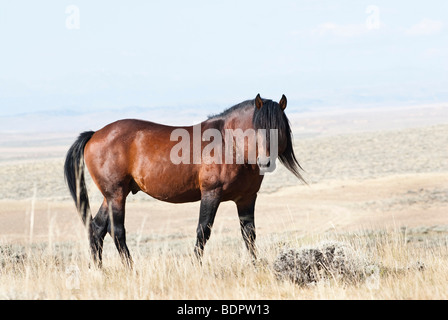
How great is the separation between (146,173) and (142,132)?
530mm

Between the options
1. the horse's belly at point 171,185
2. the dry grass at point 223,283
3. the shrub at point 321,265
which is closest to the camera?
the dry grass at point 223,283

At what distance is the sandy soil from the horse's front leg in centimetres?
320

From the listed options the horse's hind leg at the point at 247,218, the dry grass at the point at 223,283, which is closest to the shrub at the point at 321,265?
the dry grass at the point at 223,283

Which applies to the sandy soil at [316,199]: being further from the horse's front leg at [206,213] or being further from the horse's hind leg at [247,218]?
the horse's front leg at [206,213]

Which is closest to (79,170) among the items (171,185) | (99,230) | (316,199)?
(99,230)

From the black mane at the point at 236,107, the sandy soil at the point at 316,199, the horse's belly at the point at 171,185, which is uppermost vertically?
the black mane at the point at 236,107

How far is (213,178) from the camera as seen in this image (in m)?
6.55

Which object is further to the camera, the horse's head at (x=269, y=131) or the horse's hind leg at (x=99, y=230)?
the horse's hind leg at (x=99, y=230)

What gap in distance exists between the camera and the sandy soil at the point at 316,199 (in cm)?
1816

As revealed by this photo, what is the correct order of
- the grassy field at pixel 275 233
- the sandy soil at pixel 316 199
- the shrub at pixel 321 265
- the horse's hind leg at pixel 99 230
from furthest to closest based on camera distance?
the sandy soil at pixel 316 199
the horse's hind leg at pixel 99 230
the shrub at pixel 321 265
the grassy field at pixel 275 233

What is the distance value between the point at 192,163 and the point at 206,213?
60 cm

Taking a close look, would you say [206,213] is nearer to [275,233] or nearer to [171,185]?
[171,185]
